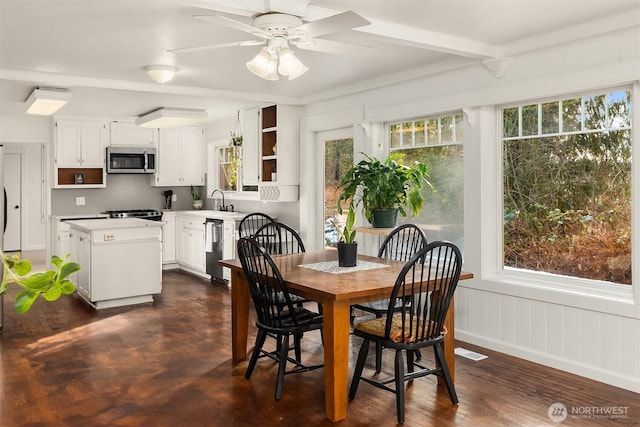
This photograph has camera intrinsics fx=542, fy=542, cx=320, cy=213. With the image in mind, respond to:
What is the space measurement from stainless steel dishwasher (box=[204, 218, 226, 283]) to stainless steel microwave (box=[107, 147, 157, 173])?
1638 millimetres

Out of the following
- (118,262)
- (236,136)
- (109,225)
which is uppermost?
(236,136)

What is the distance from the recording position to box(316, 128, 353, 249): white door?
18.9 ft

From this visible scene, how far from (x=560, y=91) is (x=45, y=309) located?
16.8ft

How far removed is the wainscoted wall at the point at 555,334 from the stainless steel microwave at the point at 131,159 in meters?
5.35

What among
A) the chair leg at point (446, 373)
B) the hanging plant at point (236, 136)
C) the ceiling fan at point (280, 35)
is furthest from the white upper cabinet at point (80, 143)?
the chair leg at point (446, 373)

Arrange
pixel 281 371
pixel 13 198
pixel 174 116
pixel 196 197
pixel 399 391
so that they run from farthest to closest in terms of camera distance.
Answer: pixel 13 198
pixel 196 197
pixel 174 116
pixel 281 371
pixel 399 391

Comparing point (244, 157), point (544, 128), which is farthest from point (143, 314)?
point (544, 128)

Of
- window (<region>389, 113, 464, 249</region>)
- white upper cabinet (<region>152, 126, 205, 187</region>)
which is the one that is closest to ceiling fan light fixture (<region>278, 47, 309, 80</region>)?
window (<region>389, 113, 464, 249</region>)

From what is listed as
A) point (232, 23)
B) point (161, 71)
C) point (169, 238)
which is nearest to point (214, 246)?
point (169, 238)

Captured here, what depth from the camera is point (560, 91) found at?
3615 mm

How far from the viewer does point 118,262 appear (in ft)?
18.5

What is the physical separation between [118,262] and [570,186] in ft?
14.2

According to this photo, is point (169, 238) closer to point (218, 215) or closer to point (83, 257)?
point (218, 215)

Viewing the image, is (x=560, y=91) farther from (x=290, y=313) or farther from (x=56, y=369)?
(x=56, y=369)
